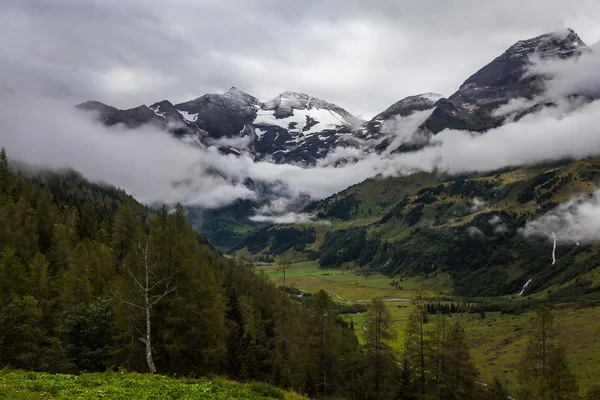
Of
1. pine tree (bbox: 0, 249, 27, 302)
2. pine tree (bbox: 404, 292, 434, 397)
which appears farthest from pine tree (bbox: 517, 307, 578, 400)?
pine tree (bbox: 0, 249, 27, 302)

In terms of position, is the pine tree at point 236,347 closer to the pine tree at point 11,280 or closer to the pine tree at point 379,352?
the pine tree at point 379,352

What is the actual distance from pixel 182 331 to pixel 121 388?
716 inches

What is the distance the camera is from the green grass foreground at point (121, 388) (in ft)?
73.9

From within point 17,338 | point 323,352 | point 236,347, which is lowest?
point 323,352

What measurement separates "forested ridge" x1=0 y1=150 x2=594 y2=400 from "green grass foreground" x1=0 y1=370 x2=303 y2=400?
8.08 meters

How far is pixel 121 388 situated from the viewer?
25.3 meters

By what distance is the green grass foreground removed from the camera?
2252 cm

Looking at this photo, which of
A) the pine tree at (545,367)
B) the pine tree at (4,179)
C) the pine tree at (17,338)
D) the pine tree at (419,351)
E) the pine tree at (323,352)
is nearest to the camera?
the pine tree at (17,338)

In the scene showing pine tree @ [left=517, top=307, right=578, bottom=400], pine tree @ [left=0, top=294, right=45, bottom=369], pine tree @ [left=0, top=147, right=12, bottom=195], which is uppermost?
pine tree @ [left=0, top=147, right=12, bottom=195]

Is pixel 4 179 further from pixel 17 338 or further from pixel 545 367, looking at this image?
pixel 545 367

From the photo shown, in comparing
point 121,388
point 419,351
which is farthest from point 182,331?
point 419,351

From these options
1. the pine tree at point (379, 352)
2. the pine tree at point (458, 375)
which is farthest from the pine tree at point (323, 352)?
the pine tree at point (458, 375)

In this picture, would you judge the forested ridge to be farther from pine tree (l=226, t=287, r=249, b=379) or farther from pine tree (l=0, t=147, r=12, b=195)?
pine tree (l=0, t=147, r=12, b=195)

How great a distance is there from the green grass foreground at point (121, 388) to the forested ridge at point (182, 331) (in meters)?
8.08
